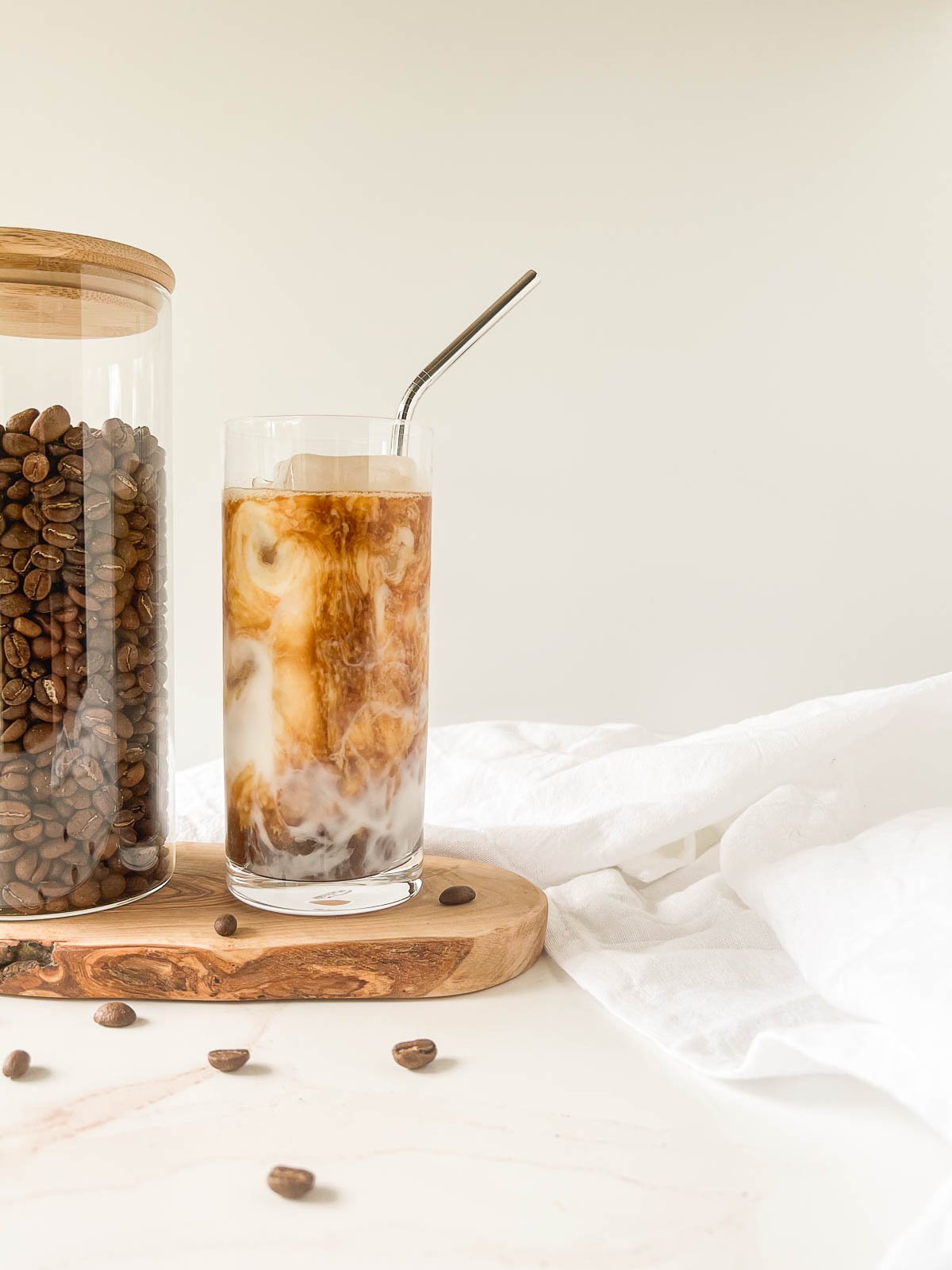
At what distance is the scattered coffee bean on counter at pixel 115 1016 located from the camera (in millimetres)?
645

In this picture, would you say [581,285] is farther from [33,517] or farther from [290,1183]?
[290,1183]

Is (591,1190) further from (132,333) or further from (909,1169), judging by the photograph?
(132,333)

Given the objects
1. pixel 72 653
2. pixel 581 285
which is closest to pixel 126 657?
pixel 72 653

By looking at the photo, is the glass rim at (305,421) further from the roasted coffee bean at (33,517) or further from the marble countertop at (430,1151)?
the marble countertop at (430,1151)

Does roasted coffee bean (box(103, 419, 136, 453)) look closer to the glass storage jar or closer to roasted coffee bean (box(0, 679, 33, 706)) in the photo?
the glass storage jar

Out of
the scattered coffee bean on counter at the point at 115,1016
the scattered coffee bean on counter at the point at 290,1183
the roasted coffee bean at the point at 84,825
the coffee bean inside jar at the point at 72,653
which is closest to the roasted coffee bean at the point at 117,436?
the coffee bean inside jar at the point at 72,653

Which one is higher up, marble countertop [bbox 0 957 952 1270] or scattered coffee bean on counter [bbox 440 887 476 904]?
scattered coffee bean on counter [bbox 440 887 476 904]

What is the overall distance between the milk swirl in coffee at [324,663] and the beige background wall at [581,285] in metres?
0.82

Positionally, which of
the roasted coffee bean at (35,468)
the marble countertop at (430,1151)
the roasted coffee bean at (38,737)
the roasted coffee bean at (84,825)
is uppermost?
the roasted coffee bean at (35,468)

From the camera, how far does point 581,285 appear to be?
1.47 meters

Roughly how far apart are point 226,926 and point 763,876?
36 centimetres

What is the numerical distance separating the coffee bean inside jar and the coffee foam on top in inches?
4.3

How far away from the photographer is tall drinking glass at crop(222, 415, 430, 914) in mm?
691

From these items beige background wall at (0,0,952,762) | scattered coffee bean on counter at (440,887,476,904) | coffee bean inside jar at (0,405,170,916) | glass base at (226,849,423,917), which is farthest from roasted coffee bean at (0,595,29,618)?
beige background wall at (0,0,952,762)
